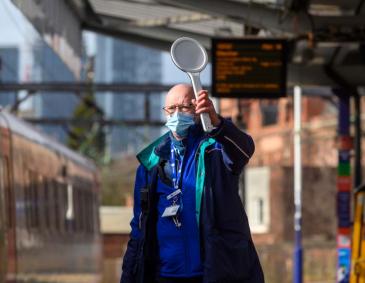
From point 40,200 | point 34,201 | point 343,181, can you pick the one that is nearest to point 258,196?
point 343,181

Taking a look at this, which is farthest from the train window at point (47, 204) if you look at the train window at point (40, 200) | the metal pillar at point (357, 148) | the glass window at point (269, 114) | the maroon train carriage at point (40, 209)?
the glass window at point (269, 114)

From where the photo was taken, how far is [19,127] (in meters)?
12.7

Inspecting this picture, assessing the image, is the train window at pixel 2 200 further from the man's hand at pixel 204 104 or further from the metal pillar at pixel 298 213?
the metal pillar at pixel 298 213

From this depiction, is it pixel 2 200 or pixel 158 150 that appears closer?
pixel 158 150

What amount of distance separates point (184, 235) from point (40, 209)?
9140mm

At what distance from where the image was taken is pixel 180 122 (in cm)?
498

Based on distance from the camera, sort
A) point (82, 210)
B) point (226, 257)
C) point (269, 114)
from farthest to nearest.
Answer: point (269, 114) → point (82, 210) → point (226, 257)

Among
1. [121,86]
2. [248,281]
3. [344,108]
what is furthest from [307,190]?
[248,281]

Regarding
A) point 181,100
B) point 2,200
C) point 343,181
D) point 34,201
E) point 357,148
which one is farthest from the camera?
point 357,148

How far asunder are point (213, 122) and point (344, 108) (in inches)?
399

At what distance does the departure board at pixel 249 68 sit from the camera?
1252 centimetres

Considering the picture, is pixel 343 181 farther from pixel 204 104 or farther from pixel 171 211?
pixel 204 104

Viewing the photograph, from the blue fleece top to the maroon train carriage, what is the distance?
19.1ft

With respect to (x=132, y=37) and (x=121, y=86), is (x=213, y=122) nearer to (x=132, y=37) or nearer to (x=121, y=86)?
(x=132, y=37)
